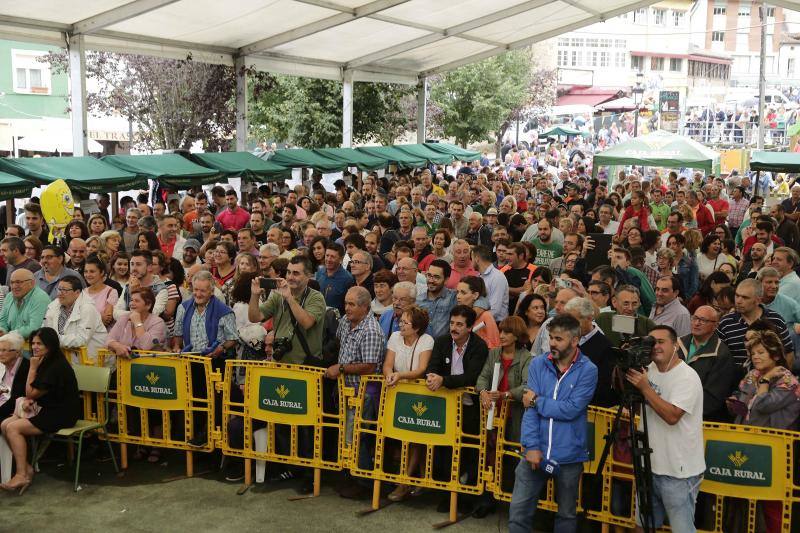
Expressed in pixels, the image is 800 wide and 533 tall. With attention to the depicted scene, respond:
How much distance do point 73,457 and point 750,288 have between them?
5.71 metres

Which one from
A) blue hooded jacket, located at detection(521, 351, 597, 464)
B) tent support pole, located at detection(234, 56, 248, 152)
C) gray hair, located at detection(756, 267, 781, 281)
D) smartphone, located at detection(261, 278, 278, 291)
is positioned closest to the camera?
Answer: blue hooded jacket, located at detection(521, 351, 597, 464)

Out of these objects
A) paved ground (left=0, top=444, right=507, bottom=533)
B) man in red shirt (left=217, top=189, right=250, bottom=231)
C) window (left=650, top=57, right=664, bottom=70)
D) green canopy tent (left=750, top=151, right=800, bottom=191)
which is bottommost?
paved ground (left=0, top=444, right=507, bottom=533)

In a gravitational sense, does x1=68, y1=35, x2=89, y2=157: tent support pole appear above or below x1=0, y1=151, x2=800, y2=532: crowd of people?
above

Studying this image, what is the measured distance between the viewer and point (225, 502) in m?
6.26

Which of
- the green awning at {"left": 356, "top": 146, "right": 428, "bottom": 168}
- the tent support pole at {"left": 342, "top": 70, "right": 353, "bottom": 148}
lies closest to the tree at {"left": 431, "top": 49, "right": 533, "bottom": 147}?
the green awning at {"left": 356, "top": 146, "right": 428, "bottom": 168}

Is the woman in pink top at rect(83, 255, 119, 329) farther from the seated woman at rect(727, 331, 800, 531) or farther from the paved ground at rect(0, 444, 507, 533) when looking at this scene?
the seated woman at rect(727, 331, 800, 531)

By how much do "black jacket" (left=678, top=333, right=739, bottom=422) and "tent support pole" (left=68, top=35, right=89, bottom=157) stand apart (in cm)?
1218

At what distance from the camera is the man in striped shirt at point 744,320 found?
21.7 feet

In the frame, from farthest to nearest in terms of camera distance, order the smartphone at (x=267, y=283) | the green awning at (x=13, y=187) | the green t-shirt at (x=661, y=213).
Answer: the green t-shirt at (x=661, y=213) < the green awning at (x=13, y=187) < the smartphone at (x=267, y=283)

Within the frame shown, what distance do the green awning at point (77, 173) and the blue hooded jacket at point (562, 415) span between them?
30.8 feet

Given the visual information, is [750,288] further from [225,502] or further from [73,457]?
[73,457]

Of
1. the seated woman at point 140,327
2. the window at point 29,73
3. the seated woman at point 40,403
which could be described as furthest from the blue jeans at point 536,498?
the window at point 29,73

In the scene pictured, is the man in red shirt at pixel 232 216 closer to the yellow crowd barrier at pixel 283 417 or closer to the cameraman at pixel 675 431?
the yellow crowd barrier at pixel 283 417

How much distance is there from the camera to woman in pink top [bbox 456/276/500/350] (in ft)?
21.6
